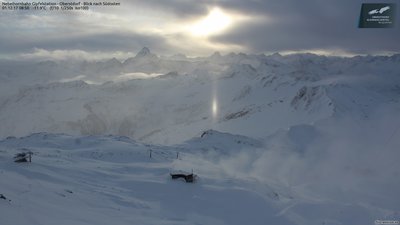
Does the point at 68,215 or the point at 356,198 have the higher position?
the point at 68,215

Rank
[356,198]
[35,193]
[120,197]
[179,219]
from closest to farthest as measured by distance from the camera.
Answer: [35,193] → [179,219] → [120,197] → [356,198]

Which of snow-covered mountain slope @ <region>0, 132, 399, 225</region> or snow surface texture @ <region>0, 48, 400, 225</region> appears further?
snow surface texture @ <region>0, 48, 400, 225</region>

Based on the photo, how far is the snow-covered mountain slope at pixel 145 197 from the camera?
2658cm

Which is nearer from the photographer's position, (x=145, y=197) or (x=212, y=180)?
(x=145, y=197)

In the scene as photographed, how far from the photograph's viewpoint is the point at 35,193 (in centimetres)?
2839

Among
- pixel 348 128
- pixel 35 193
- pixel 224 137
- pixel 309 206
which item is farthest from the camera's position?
pixel 348 128

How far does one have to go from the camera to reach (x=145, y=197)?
3556 centimetres

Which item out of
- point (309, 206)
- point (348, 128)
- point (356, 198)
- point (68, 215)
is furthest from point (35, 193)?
point (348, 128)

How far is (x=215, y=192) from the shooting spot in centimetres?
3816

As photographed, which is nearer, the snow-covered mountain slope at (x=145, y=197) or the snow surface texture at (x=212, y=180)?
the snow-covered mountain slope at (x=145, y=197)

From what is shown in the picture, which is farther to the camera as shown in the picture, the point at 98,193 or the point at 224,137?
the point at 224,137

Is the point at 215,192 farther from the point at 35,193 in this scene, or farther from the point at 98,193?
the point at 35,193

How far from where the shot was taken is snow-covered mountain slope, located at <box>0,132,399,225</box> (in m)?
26.6

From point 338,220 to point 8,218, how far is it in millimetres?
21422
